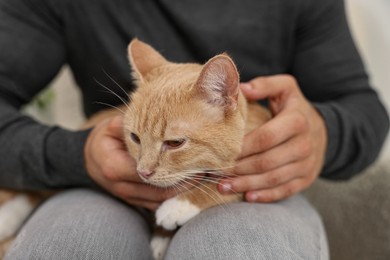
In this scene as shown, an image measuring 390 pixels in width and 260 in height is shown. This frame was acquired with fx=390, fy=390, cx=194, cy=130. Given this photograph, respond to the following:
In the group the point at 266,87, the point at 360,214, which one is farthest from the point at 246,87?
the point at 360,214

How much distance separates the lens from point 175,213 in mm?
933

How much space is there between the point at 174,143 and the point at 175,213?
171 mm

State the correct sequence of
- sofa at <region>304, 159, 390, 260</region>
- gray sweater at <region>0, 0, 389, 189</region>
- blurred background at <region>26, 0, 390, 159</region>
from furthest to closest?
blurred background at <region>26, 0, 390, 159</region>, sofa at <region>304, 159, 390, 260</region>, gray sweater at <region>0, 0, 389, 189</region>

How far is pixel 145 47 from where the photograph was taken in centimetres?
104

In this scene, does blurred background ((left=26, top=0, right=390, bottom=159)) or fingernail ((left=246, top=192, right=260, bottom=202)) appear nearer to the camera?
fingernail ((left=246, top=192, right=260, bottom=202))

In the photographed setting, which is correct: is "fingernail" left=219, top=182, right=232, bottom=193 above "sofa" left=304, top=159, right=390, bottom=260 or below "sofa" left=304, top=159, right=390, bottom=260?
above

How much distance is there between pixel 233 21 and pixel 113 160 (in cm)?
61

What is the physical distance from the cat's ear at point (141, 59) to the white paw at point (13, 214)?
0.57 meters

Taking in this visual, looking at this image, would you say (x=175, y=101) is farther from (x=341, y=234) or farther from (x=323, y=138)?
(x=341, y=234)

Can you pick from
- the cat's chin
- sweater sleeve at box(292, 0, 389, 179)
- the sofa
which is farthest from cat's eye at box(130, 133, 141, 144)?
the sofa

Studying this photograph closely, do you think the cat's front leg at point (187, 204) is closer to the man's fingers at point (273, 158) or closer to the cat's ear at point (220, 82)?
the man's fingers at point (273, 158)

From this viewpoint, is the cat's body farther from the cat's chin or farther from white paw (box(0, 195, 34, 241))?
white paw (box(0, 195, 34, 241))

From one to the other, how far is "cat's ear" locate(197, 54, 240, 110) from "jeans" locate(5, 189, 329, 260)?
0.26 metres

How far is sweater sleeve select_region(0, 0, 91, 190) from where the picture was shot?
3.58ft
